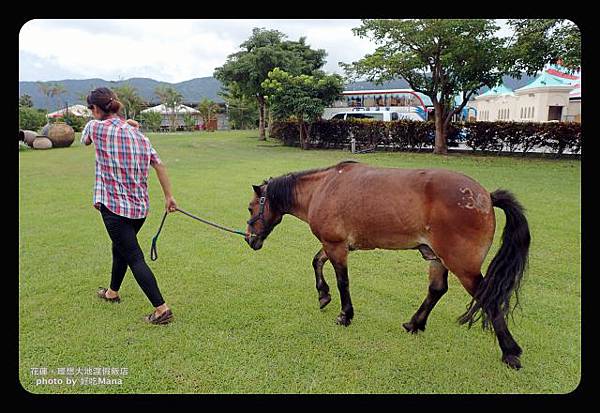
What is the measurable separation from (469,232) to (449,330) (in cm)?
101

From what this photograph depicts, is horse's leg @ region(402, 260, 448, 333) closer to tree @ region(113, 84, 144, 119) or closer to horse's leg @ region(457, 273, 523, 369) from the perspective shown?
horse's leg @ region(457, 273, 523, 369)

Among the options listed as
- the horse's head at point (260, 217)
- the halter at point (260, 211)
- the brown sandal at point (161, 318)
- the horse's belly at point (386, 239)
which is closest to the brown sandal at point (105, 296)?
the brown sandal at point (161, 318)

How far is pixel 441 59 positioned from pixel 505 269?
13.8 m

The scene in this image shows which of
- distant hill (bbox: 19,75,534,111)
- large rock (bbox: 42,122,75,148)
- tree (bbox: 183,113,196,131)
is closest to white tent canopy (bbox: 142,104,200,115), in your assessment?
tree (bbox: 183,113,196,131)

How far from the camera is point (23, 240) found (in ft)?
18.6

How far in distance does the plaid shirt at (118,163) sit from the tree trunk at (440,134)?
1451 centimetres

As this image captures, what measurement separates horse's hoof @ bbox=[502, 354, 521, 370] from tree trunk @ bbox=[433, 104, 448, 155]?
46.1ft

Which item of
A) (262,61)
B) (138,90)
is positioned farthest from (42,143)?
(138,90)

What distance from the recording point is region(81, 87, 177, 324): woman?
330cm

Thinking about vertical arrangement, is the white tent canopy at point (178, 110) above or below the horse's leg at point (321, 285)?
above

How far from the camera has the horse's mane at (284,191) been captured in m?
3.92

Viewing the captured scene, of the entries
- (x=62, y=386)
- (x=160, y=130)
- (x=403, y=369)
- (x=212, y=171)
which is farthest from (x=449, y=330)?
(x=160, y=130)

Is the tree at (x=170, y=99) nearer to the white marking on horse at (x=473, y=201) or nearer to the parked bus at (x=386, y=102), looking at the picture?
the parked bus at (x=386, y=102)

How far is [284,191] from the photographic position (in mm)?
3934
